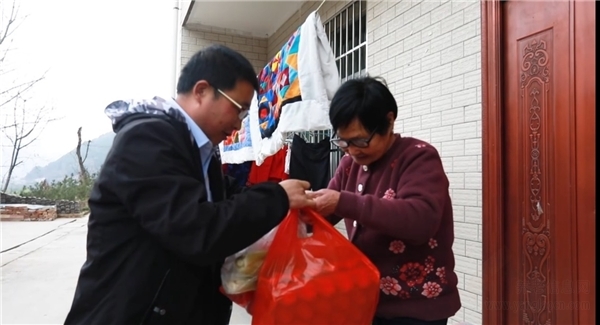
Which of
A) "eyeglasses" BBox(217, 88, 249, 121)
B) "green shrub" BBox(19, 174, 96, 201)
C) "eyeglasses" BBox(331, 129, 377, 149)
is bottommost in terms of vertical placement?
"green shrub" BBox(19, 174, 96, 201)

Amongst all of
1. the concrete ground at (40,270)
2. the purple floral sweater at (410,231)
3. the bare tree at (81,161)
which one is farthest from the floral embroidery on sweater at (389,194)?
the bare tree at (81,161)

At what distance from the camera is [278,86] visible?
275 centimetres

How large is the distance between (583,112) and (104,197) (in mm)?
1653

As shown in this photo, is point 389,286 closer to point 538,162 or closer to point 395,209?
point 395,209

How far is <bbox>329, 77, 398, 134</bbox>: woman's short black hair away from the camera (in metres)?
1.18

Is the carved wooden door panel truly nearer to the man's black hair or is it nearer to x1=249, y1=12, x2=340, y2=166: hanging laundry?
x1=249, y1=12, x2=340, y2=166: hanging laundry

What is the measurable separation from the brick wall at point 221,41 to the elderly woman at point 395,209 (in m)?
3.71

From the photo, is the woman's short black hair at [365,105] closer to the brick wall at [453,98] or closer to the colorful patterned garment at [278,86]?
the brick wall at [453,98]

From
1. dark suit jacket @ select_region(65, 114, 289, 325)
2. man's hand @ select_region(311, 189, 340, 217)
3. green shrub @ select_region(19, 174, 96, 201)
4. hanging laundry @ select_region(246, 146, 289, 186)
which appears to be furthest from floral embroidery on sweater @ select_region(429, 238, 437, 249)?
green shrub @ select_region(19, 174, 96, 201)

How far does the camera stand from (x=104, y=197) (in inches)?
37.0

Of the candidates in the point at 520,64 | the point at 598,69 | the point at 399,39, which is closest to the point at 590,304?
the point at 598,69

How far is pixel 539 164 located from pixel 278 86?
1.61 m

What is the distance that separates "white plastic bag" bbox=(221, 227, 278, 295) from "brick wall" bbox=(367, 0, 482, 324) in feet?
4.34

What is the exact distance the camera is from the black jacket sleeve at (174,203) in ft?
2.77
